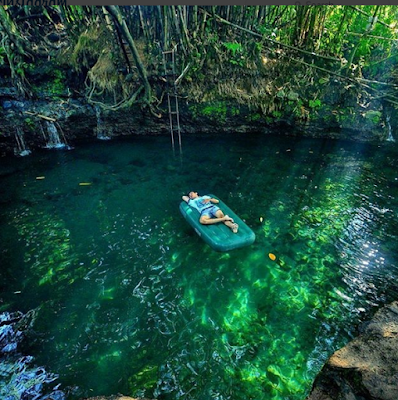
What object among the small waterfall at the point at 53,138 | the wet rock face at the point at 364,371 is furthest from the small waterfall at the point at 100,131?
the wet rock face at the point at 364,371

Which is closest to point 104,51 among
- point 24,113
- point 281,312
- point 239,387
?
point 24,113

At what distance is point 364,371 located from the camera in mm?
2984

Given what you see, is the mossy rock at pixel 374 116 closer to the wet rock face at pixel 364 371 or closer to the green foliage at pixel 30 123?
the wet rock face at pixel 364 371

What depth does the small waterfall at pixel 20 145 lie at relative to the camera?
9828mm

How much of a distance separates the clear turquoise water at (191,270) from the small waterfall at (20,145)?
2.43 feet

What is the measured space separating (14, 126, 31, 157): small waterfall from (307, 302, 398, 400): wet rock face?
1040 cm

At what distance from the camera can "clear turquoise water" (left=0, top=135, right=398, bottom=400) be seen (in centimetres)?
396

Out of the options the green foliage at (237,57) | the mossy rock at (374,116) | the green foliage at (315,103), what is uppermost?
the green foliage at (237,57)

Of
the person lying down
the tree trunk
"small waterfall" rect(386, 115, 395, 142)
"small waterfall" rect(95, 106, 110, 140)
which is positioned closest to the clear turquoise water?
the person lying down

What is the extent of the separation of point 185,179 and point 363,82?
7.02 metres

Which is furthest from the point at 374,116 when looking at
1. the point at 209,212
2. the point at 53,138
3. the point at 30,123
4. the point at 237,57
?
the point at 30,123

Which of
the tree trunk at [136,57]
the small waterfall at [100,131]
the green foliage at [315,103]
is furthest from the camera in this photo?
the small waterfall at [100,131]

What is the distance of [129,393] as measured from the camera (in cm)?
367

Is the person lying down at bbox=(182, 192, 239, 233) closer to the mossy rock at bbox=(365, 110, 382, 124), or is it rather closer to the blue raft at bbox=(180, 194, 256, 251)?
the blue raft at bbox=(180, 194, 256, 251)
